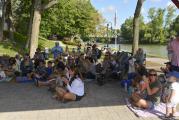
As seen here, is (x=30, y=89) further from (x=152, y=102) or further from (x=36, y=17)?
(x=36, y=17)

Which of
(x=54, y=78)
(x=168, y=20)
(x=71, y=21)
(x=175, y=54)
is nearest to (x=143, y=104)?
(x=175, y=54)

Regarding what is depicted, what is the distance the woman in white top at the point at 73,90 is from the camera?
10.6m

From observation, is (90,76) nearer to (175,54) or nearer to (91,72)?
(91,72)

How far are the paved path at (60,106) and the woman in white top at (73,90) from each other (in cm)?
19

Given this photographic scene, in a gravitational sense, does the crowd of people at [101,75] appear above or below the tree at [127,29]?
below

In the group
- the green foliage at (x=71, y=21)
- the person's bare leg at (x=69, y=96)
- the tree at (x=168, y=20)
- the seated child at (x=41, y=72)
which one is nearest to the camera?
the person's bare leg at (x=69, y=96)

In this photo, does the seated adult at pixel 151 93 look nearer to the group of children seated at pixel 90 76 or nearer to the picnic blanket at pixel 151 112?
the group of children seated at pixel 90 76

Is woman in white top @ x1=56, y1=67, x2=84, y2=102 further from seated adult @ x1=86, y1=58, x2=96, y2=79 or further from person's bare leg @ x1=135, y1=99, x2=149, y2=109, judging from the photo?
seated adult @ x1=86, y1=58, x2=96, y2=79

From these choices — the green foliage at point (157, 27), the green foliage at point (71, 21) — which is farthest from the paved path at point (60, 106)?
the green foliage at point (157, 27)

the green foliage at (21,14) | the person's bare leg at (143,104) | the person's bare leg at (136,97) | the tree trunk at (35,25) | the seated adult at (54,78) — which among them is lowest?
the person's bare leg at (143,104)

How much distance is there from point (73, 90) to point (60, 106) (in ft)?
2.15

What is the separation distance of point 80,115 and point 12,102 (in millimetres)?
2588

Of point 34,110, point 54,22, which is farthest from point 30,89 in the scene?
point 54,22

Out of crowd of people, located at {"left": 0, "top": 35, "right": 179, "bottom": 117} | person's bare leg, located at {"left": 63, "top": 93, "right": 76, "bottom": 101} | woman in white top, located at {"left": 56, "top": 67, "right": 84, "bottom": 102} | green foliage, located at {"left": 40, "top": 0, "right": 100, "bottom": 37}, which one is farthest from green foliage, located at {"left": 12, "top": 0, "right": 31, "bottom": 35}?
person's bare leg, located at {"left": 63, "top": 93, "right": 76, "bottom": 101}
